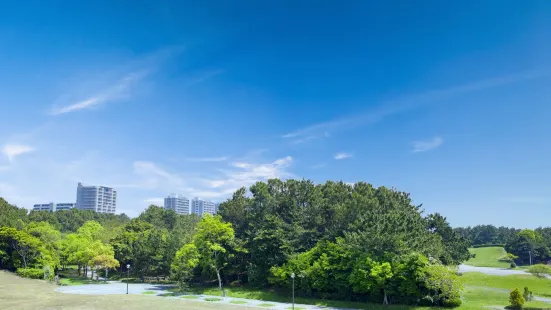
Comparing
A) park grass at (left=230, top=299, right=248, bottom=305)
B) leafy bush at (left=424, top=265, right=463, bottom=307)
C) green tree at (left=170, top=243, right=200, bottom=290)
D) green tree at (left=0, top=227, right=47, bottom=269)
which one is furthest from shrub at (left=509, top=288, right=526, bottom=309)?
green tree at (left=0, top=227, right=47, bottom=269)

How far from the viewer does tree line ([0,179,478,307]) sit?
3319cm

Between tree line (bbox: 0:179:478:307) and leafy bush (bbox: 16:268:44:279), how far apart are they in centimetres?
122

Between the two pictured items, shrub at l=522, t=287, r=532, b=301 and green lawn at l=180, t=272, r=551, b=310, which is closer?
green lawn at l=180, t=272, r=551, b=310

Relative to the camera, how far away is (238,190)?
2185 inches

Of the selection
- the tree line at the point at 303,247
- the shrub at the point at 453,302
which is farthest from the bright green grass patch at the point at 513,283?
the shrub at the point at 453,302

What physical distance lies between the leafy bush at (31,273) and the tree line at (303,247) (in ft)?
3.99

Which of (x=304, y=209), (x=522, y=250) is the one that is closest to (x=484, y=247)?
(x=522, y=250)

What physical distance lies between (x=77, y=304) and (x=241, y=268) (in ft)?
69.8

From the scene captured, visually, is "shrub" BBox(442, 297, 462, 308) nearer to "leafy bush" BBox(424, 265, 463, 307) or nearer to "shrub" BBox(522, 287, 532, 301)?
"leafy bush" BBox(424, 265, 463, 307)

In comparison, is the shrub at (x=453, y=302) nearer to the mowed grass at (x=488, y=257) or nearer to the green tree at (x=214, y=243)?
the green tree at (x=214, y=243)

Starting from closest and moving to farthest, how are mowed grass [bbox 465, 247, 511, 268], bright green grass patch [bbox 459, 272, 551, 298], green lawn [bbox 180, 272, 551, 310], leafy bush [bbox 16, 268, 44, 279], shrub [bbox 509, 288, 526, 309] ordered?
shrub [bbox 509, 288, 526, 309] < green lawn [bbox 180, 272, 551, 310] < bright green grass patch [bbox 459, 272, 551, 298] < leafy bush [bbox 16, 268, 44, 279] < mowed grass [bbox 465, 247, 511, 268]

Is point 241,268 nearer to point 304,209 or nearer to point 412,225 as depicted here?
point 304,209

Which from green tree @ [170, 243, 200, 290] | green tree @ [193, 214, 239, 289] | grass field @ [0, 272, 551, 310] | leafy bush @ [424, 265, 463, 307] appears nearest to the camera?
leafy bush @ [424, 265, 463, 307]

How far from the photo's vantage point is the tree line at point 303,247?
33.2 meters
